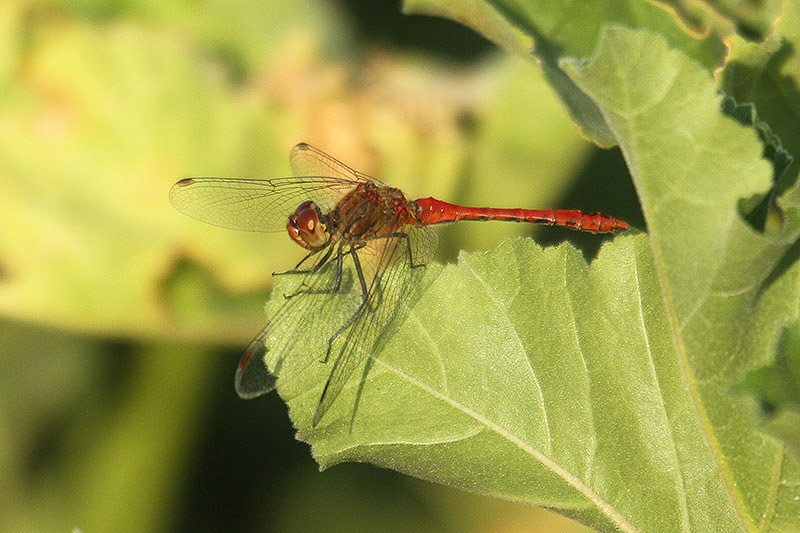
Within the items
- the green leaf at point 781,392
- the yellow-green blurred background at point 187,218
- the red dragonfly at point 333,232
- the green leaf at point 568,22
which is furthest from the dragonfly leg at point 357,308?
the yellow-green blurred background at point 187,218

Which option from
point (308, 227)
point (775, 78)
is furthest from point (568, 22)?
point (308, 227)

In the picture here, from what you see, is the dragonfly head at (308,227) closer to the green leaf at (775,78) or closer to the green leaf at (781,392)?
the green leaf at (775,78)

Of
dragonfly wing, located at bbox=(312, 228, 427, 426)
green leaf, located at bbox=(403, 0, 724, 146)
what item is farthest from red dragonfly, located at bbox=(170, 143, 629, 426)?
green leaf, located at bbox=(403, 0, 724, 146)

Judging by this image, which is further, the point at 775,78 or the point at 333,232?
the point at 333,232

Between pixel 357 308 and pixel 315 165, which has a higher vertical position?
pixel 357 308

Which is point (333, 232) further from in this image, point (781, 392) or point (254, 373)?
point (781, 392)

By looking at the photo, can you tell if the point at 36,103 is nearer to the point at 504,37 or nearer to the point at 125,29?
the point at 125,29

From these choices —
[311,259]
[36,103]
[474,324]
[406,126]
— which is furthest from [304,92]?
[474,324]
